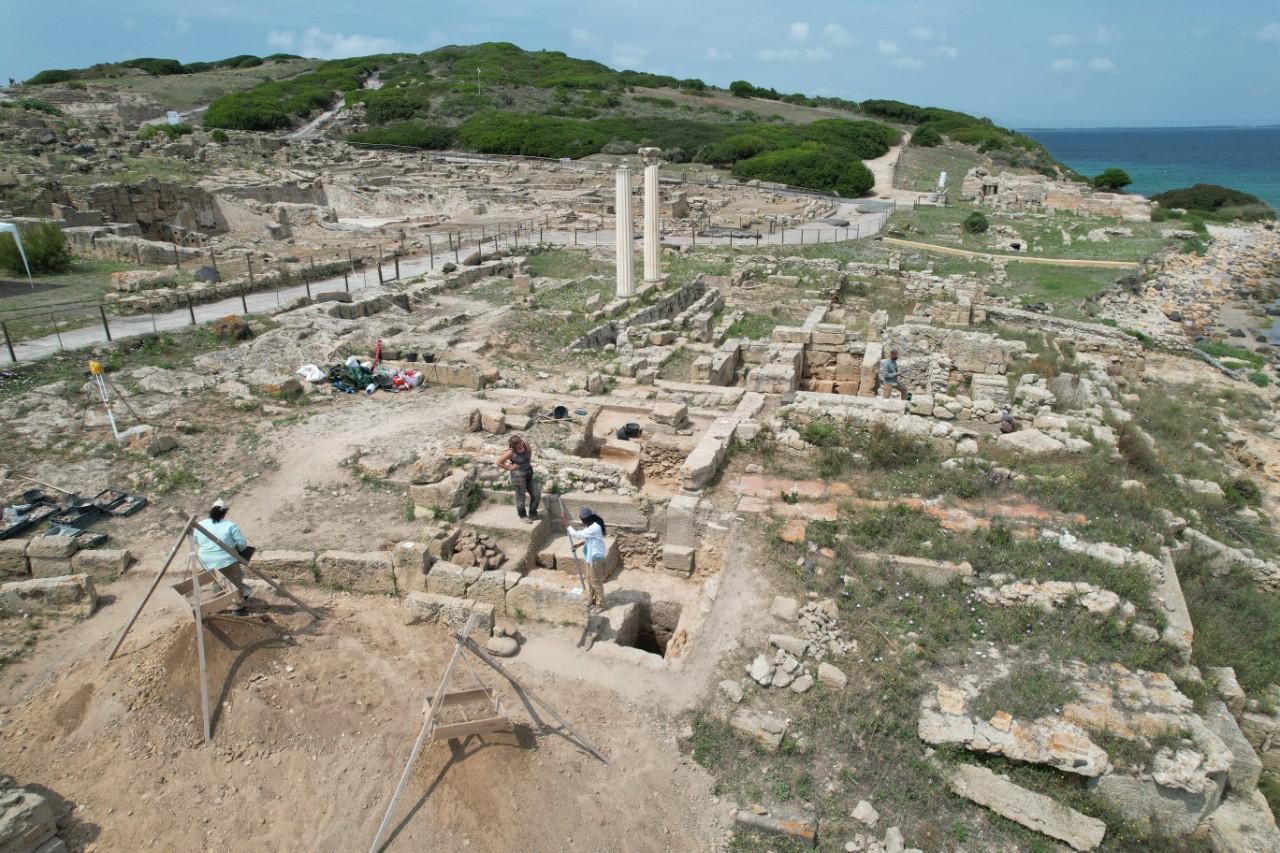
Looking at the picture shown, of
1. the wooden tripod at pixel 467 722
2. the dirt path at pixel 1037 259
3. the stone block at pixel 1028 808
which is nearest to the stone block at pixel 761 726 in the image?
the wooden tripod at pixel 467 722

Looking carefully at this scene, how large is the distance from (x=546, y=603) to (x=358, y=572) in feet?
8.01

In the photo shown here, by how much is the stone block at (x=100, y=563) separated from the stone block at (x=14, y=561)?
65cm

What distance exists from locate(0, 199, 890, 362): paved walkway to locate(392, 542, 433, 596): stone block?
11562 millimetres

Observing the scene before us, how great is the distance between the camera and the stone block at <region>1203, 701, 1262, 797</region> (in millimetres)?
6234

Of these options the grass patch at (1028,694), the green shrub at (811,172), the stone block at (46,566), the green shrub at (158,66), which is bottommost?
the stone block at (46,566)

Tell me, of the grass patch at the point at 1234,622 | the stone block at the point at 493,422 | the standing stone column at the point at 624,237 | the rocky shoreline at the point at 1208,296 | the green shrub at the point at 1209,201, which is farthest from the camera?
the green shrub at the point at 1209,201

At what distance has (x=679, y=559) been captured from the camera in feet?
32.7

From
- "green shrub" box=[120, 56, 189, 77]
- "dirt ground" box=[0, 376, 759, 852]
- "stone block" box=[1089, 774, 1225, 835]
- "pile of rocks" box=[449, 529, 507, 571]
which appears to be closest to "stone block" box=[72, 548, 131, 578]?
"dirt ground" box=[0, 376, 759, 852]

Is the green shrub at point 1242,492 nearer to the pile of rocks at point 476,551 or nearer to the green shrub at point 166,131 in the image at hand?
the pile of rocks at point 476,551

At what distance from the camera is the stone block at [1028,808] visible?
→ 226 inches

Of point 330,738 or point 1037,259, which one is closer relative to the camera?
point 330,738

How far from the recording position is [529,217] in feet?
131

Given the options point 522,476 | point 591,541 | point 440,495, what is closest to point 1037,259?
point 522,476

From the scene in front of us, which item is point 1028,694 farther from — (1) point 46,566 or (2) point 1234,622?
(1) point 46,566
